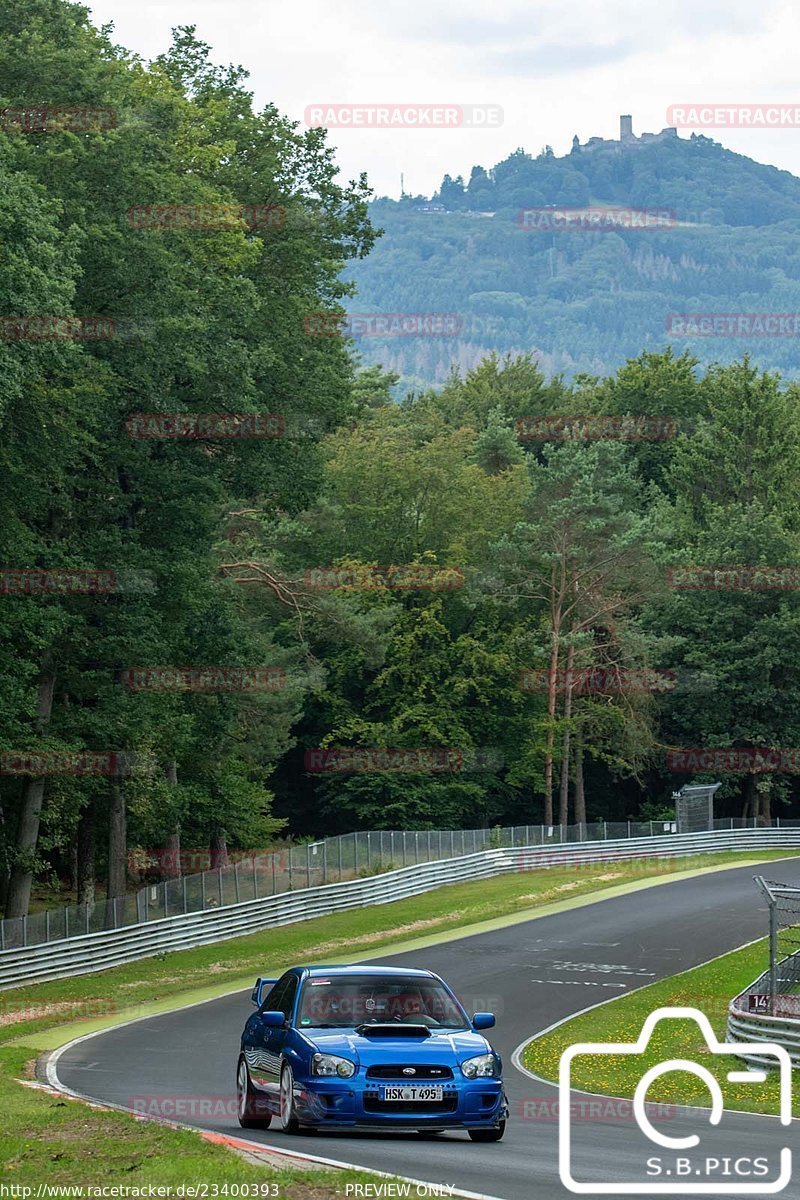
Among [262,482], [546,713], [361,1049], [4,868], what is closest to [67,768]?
[4,868]

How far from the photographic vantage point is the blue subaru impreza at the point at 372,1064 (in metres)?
13.8

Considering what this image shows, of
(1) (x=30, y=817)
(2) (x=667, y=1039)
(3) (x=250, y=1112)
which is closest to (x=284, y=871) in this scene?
(1) (x=30, y=817)

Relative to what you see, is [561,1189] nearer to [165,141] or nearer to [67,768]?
[67,768]

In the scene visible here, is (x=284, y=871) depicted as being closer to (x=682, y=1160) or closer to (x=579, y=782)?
(x=579, y=782)

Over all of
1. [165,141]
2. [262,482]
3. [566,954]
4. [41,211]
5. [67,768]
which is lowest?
[566,954]

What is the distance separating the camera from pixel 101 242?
3484cm

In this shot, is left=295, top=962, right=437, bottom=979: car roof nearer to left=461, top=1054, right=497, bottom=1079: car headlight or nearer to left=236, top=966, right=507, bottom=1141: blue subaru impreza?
left=236, top=966, right=507, bottom=1141: blue subaru impreza

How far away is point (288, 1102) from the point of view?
46.4 feet

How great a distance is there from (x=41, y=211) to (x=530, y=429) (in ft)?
258

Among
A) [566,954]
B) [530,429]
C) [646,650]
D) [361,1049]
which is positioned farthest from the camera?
[530,429]

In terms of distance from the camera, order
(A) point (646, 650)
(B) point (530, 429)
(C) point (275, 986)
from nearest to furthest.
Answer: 1. (C) point (275, 986)
2. (A) point (646, 650)
3. (B) point (530, 429)

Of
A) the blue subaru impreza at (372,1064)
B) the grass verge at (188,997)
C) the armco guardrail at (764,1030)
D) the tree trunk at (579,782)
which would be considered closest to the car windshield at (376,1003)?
the blue subaru impreza at (372,1064)

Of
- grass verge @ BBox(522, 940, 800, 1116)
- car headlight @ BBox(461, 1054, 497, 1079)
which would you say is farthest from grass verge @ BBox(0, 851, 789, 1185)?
grass verge @ BBox(522, 940, 800, 1116)

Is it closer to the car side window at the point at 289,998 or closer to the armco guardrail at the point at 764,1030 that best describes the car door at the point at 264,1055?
the car side window at the point at 289,998
